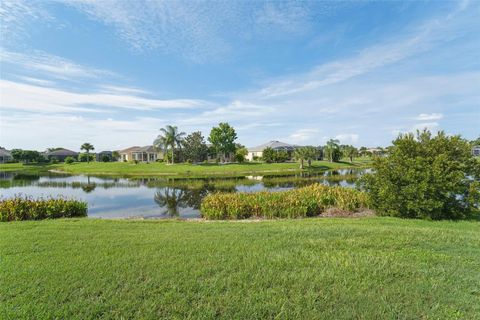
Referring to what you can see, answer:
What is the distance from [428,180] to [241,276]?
30.7ft

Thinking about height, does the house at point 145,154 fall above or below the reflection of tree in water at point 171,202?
above

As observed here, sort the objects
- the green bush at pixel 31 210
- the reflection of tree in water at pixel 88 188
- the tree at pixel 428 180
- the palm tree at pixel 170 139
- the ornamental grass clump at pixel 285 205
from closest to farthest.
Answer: the tree at pixel 428 180, the green bush at pixel 31 210, the ornamental grass clump at pixel 285 205, the reflection of tree in water at pixel 88 188, the palm tree at pixel 170 139

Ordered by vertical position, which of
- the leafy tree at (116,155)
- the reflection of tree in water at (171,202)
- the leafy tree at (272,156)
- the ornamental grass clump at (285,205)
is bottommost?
the reflection of tree in water at (171,202)

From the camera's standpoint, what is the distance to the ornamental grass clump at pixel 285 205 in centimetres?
1329

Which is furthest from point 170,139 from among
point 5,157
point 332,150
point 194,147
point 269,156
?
point 5,157

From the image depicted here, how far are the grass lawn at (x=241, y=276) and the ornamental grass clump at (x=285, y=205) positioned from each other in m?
5.97

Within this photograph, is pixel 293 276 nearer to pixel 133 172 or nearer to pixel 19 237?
pixel 19 237

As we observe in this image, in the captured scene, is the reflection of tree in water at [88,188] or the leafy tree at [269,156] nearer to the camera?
the reflection of tree in water at [88,188]

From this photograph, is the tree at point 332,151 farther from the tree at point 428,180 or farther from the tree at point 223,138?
the tree at point 428,180

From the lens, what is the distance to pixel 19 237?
7254 mm

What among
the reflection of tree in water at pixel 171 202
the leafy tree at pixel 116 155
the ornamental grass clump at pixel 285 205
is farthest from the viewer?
the leafy tree at pixel 116 155

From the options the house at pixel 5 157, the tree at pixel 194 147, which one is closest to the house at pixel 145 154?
the tree at pixel 194 147

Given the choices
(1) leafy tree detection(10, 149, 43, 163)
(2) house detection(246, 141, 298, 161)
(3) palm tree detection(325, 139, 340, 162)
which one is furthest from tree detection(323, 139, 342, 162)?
(1) leafy tree detection(10, 149, 43, 163)

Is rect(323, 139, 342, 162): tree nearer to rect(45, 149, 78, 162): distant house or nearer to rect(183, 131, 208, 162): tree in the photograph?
rect(183, 131, 208, 162): tree
